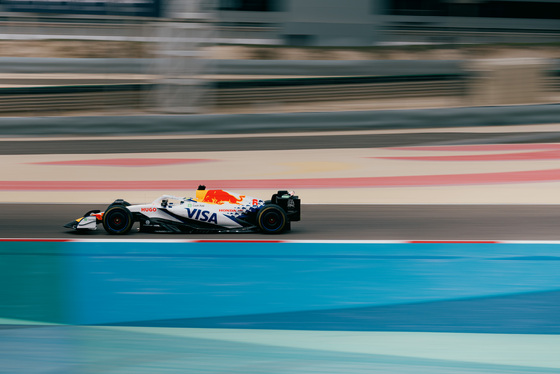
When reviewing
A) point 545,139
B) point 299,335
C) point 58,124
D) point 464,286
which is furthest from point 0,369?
point 545,139

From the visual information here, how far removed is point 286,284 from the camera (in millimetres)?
5129

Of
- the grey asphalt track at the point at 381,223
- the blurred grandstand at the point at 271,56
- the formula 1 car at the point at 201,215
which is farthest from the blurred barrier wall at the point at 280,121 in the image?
the formula 1 car at the point at 201,215

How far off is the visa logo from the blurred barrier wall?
7.63 meters

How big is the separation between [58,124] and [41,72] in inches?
392

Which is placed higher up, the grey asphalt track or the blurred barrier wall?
the blurred barrier wall

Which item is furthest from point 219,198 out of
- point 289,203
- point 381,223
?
point 381,223

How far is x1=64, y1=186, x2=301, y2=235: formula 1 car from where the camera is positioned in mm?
6266

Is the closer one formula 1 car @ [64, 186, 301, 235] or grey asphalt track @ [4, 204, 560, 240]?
formula 1 car @ [64, 186, 301, 235]

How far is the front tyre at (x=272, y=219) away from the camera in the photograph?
20.5 ft

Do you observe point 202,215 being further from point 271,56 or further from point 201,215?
point 271,56

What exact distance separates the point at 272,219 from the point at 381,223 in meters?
1.51

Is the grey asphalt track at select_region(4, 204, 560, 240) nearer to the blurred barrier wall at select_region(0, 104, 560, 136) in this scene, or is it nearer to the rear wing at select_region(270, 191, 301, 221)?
the rear wing at select_region(270, 191, 301, 221)

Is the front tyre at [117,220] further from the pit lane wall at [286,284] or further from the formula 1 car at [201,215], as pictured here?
the pit lane wall at [286,284]

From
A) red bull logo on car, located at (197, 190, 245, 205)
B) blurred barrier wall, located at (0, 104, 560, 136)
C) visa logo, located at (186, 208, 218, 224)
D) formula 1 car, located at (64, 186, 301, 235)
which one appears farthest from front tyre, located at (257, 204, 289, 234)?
blurred barrier wall, located at (0, 104, 560, 136)
